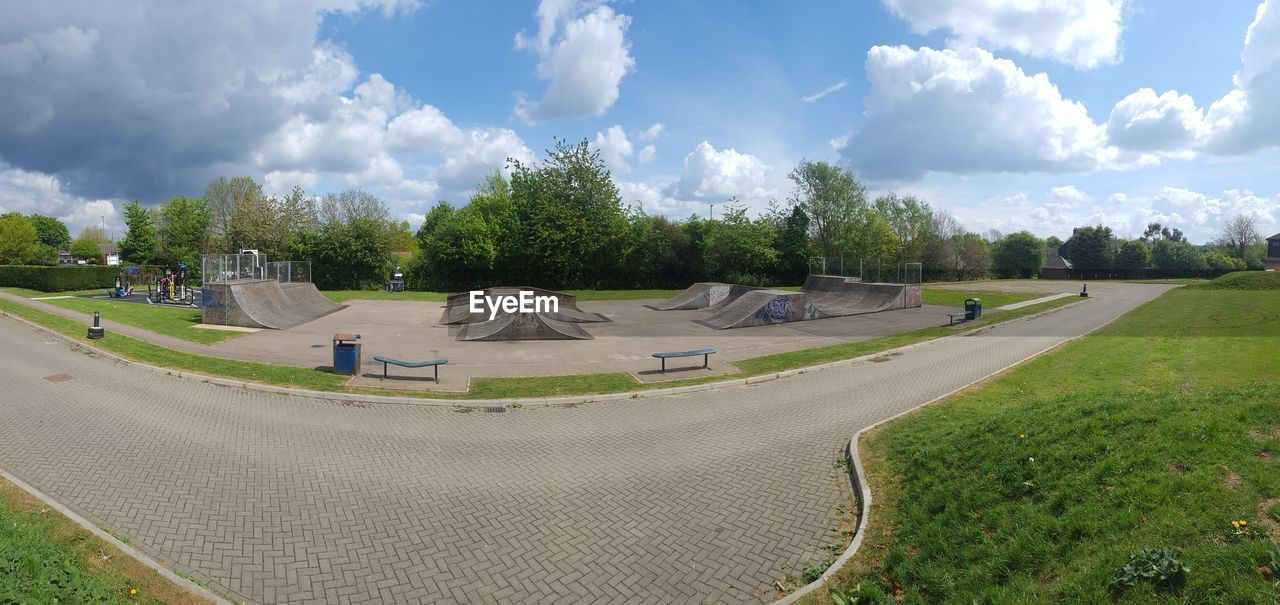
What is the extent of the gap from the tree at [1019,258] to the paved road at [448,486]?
85.6 metres

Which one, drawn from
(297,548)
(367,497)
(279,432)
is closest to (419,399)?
(279,432)

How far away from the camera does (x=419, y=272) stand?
49.8m

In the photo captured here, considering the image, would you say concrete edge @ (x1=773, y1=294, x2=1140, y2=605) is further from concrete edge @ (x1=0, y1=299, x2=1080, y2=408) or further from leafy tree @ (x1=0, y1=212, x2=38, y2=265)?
leafy tree @ (x1=0, y1=212, x2=38, y2=265)

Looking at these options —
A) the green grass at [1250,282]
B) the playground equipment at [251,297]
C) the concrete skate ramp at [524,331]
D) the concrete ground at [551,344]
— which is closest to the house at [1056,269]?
the green grass at [1250,282]

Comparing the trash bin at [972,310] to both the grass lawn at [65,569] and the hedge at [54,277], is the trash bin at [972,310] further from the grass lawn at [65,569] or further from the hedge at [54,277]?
the hedge at [54,277]

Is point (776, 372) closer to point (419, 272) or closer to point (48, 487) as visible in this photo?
point (48, 487)

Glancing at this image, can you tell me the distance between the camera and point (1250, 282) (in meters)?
42.8

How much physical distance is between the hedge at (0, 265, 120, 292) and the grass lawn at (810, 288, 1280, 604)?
177 feet

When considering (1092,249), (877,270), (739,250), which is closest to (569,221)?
(739,250)

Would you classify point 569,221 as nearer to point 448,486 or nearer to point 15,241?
point 448,486

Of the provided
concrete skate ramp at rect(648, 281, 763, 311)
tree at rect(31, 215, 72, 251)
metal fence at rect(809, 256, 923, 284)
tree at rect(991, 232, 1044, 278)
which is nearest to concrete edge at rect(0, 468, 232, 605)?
concrete skate ramp at rect(648, 281, 763, 311)

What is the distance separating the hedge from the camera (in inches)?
1523

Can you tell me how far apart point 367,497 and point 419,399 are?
4.67 metres

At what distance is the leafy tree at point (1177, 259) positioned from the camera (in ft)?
261
